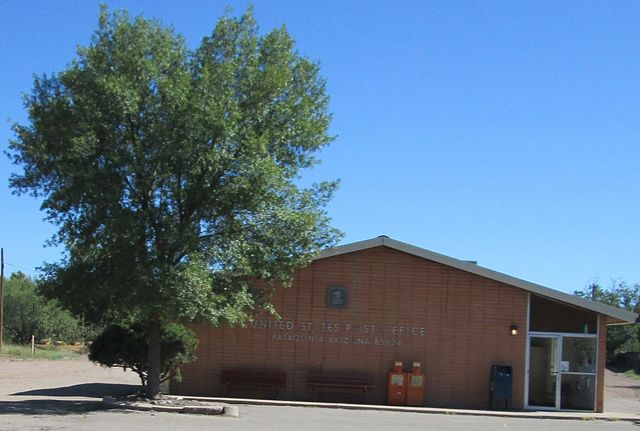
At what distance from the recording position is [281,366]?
24.5m

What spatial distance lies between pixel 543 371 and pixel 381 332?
5.63 m

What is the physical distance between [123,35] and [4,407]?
28.9 ft

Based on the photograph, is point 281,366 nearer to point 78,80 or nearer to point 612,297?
point 78,80

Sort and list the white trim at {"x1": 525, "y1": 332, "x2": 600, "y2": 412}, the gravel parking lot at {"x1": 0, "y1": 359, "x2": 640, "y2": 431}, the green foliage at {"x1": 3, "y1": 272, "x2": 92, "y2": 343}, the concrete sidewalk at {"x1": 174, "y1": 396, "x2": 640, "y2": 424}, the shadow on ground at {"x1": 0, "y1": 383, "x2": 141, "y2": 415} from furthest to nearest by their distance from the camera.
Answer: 1. the green foliage at {"x1": 3, "y1": 272, "x2": 92, "y2": 343}
2. the white trim at {"x1": 525, "y1": 332, "x2": 600, "y2": 412}
3. the concrete sidewalk at {"x1": 174, "y1": 396, "x2": 640, "y2": 424}
4. the shadow on ground at {"x1": 0, "y1": 383, "x2": 141, "y2": 415}
5. the gravel parking lot at {"x1": 0, "y1": 359, "x2": 640, "y2": 431}

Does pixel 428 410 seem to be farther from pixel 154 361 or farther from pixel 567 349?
pixel 154 361

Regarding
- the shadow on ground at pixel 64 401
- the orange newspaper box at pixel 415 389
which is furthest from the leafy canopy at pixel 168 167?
the orange newspaper box at pixel 415 389

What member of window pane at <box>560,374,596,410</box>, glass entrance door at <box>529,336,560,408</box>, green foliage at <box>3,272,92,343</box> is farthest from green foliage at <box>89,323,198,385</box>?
green foliage at <box>3,272,92,343</box>

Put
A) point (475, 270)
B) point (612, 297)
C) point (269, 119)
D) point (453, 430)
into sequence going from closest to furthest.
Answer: point (453, 430), point (269, 119), point (475, 270), point (612, 297)

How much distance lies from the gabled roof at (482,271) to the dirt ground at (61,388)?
3967 millimetres

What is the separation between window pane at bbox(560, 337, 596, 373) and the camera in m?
24.8

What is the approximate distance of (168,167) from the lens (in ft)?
61.7

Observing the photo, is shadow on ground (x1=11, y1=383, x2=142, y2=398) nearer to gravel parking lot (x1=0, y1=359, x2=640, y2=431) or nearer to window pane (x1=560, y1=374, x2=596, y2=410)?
gravel parking lot (x1=0, y1=359, x2=640, y2=431)

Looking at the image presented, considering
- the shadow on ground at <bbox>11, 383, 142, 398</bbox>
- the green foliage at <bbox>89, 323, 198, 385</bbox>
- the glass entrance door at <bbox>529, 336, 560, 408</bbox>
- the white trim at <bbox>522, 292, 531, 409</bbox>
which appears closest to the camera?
the green foliage at <bbox>89, 323, 198, 385</bbox>

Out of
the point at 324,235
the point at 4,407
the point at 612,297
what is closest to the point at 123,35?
the point at 324,235
